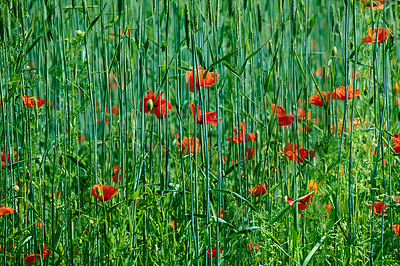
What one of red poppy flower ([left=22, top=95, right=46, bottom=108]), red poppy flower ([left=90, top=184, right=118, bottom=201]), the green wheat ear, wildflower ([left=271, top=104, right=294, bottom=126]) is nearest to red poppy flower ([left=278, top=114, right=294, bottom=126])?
wildflower ([left=271, top=104, right=294, bottom=126])

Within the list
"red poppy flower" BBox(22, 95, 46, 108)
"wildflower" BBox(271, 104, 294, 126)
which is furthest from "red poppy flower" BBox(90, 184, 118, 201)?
"wildflower" BBox(271, 104, 294, 126)

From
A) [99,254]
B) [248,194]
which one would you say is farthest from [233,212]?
[99,254]

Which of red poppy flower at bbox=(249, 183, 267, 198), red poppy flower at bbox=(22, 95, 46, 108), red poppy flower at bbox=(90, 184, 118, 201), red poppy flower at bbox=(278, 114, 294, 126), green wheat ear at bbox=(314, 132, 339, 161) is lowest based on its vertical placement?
red poppy flower at bbox=(249, 183, 267, 198)

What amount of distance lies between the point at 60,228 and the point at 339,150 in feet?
1.96

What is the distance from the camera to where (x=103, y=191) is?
2.84 ft

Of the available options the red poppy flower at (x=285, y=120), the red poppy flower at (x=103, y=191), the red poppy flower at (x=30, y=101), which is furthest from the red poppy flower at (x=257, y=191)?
the red poppy flower at (x=30, y=101)

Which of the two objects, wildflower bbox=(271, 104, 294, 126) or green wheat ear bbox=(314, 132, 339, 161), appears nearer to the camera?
green wheat ear bbox=(314, 132, 339, 161)

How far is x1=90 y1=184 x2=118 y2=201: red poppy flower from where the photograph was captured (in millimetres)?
837

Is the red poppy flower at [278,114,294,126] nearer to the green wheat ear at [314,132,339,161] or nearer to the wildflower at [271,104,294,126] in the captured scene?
the wildflower at [271,104,294,126]

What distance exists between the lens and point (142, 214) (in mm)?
899

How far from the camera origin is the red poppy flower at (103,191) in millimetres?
837

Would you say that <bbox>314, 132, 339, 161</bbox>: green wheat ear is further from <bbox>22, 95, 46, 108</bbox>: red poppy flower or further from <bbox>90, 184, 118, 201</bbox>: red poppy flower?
<bbox>22, 95, 46, 108</bbox>: red poppy flower

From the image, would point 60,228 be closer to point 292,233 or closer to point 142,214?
point 142,214

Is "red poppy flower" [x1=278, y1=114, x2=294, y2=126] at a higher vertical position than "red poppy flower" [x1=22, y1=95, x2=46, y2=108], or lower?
lower
